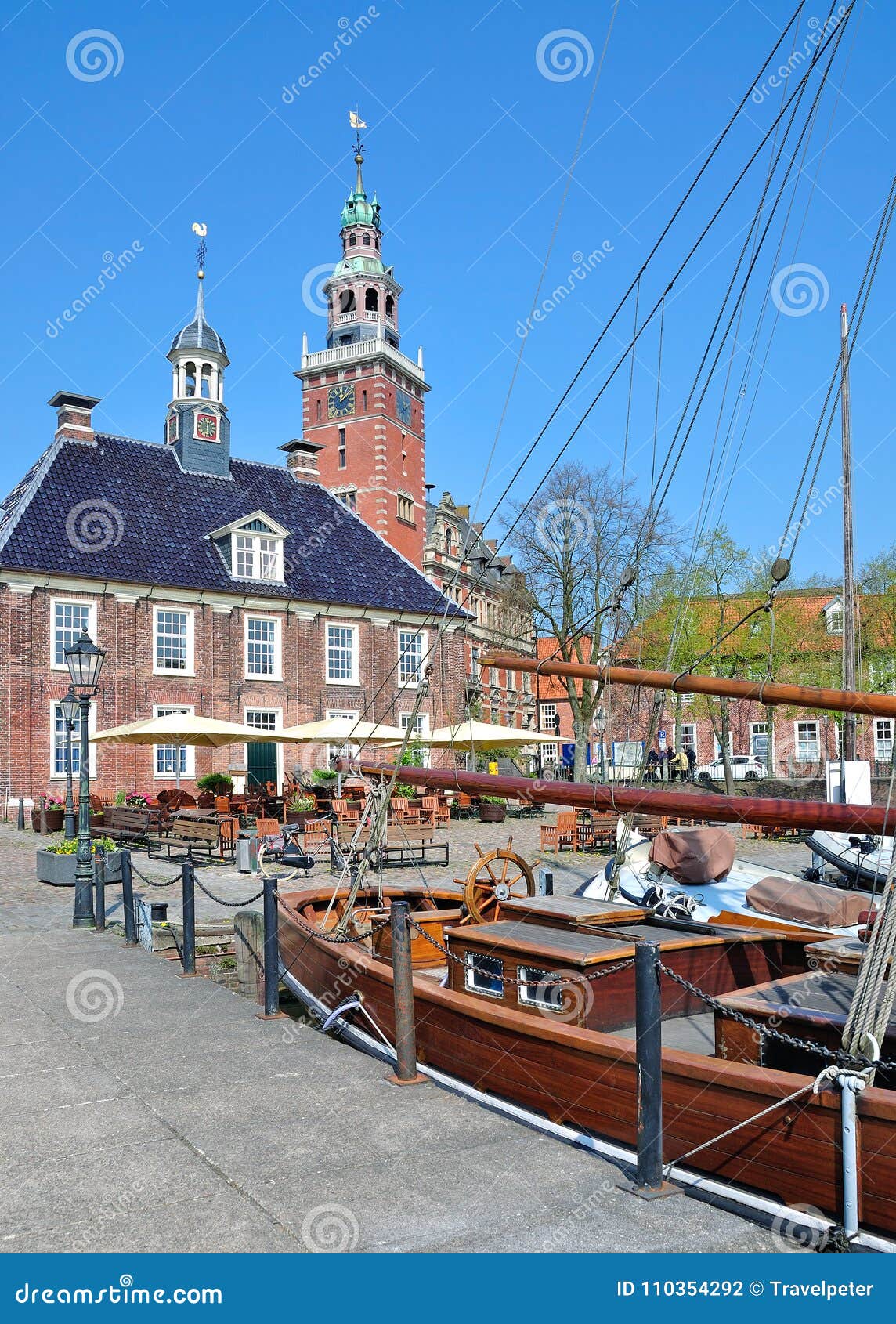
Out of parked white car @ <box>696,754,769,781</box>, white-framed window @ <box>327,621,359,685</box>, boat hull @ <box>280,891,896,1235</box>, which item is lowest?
parked white car @ <box>696,754,769,781</box>

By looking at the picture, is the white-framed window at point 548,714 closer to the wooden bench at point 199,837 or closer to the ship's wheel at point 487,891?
the wooden bench at point 199,837

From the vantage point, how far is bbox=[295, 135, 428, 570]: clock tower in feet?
181

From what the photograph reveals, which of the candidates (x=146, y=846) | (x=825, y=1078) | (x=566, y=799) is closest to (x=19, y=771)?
(x=146, y=846)

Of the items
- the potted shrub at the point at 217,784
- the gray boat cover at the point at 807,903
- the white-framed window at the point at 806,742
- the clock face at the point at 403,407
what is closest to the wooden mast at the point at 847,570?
the gray boat cover at the point at 807,903

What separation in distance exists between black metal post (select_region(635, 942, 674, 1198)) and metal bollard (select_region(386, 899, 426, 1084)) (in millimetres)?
2299

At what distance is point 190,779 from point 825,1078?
1152 inches

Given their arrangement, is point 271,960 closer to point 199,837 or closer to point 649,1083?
point 649,1083

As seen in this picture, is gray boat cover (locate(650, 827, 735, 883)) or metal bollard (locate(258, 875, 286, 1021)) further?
gray boat cover (locate(650, 827, 735, 883))

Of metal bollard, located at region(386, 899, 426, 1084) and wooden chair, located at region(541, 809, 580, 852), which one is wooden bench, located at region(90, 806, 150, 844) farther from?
metal bollard, located at region(386, 899, 426, 1084)

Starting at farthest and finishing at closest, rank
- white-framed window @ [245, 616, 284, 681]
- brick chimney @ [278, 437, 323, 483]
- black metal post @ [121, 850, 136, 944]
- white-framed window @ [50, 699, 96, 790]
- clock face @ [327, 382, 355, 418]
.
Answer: clock face @ [327, 382, 355, 418] → brick chimney @ [278, 437, 323, 483] → white-framed window @ [245, 616, 284, 681] → white-framed window @ [50, 699, 96, 790] → black metal post @ [121, 850, 136, 944]

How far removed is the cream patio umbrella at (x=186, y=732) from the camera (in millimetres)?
22625

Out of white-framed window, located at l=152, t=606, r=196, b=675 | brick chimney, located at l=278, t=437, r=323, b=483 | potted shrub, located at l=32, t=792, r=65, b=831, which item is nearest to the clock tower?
brick chimney, located at l=278, t=437, r=323, b=483

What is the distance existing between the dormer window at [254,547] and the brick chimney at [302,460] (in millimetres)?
6273

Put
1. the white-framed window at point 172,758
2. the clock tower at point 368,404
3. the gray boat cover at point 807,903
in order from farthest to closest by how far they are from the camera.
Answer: the clock tower at point 368,404 → the white-framed window at point 172,758 → the gray boat cover at point 807,903
